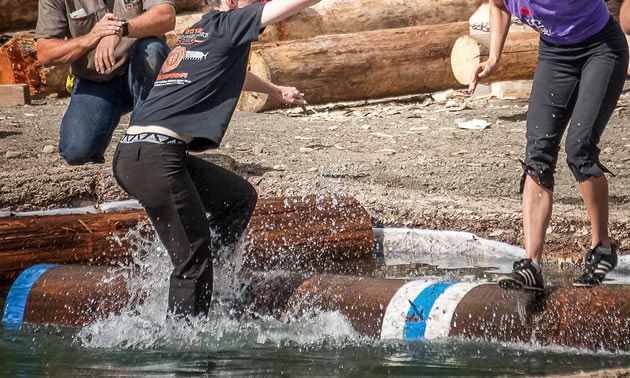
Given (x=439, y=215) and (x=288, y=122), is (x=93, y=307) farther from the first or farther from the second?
(x=288, y=122)

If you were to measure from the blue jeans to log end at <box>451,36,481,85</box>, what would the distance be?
553 cm

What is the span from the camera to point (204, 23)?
4.03 meters

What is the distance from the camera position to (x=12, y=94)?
10781 millimetres

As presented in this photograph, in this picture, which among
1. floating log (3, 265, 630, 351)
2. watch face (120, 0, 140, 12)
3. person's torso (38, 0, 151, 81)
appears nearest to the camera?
floating log (3, 265, 630, 351)

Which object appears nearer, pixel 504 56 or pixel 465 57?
pixel 504 56

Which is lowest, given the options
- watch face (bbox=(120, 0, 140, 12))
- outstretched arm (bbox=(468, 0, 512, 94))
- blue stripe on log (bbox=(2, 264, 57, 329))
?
blue stripe on log (bbox=(2, 264, 57, 329))

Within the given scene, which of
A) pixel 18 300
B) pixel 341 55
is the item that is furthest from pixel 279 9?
pixel 341 55

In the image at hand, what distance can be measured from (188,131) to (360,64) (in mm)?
7572

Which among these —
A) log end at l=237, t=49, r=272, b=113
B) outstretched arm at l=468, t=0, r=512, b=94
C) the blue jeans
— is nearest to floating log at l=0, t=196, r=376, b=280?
the blue jeans

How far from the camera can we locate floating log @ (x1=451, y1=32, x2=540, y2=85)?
10.4 metres

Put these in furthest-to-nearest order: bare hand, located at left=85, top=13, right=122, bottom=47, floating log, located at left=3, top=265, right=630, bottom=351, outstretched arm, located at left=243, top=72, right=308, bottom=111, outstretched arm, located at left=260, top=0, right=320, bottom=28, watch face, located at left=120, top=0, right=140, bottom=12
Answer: watch face, located at left=120, top=0, right=140, bottom=12, bare hand, located at left=85, top=13, right=122, bottom=47, outstretched arm, located at left=243, top=72, right=308, bottom=111, outstretched arm, located at left=260, top=0, right=320, bottom=28, floating log, located at left=3, top=265, right=630, bottom=351

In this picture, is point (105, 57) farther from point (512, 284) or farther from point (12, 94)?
point (12, 94)

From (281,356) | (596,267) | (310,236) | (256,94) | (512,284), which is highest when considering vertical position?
(512,284)

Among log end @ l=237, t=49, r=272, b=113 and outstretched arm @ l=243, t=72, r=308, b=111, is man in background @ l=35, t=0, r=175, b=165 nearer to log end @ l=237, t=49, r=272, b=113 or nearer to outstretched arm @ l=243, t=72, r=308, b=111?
outstretched arm @ l=243, t=72, r=308, b=111
